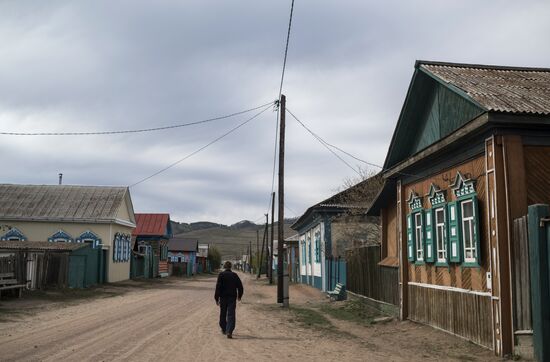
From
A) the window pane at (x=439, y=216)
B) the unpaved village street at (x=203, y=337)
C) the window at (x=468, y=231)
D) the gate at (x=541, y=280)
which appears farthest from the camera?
the window pane at (x=439, y=216)

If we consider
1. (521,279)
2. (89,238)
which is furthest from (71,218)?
(521,279)

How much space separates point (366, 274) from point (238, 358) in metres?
10.7

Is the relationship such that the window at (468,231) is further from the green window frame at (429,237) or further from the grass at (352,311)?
the grass at (352,311)

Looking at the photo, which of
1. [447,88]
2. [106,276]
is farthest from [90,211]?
[447,88]

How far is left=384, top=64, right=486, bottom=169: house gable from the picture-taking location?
11602 mm

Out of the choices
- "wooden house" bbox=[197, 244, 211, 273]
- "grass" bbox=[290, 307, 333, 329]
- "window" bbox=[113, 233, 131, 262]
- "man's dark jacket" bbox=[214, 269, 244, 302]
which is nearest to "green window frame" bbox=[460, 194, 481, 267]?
"grass" bbox=[290, 307, 333, 329]

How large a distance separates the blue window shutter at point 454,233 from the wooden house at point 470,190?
0.07ft

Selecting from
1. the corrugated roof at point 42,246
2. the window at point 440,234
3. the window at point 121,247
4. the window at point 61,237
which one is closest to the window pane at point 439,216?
the window at point 440,234

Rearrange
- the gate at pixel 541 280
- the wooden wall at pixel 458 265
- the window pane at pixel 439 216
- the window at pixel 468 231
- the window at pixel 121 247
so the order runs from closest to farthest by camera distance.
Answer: the gate at pixel 541 280 < the wooden wall at pixel 458 265 < the window at pixel 468 231 < the window pane at pixel 439 216 < the window at pixel 121 247

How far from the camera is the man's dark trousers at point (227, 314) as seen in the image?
38.5 ft

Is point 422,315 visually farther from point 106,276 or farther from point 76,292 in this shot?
point 106,276

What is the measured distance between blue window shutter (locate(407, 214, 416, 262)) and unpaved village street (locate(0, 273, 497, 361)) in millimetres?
1773

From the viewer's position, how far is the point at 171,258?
262 ft

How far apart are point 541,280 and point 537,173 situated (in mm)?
2333
